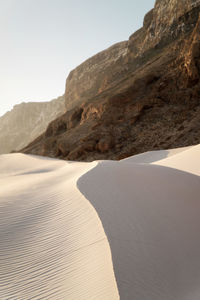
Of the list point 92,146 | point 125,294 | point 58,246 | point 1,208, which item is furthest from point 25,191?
point 92,146

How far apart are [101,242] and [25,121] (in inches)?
3736

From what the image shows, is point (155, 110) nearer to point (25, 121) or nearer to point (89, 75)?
point (89, 75)

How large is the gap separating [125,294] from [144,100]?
57.7 ft

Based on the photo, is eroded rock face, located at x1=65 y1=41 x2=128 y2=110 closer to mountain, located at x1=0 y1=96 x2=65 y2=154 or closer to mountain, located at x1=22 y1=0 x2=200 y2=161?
mountain, located at x1=22 y1=0 x2=200 y2=161

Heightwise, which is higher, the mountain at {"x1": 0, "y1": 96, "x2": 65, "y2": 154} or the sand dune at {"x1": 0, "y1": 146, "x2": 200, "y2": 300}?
the mountain at {"x1": 0, "y1": 96, "x2": 65, "y2": 154}

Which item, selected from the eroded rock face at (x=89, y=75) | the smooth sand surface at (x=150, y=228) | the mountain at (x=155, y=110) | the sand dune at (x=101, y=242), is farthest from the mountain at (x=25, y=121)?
the sand dune at (x=101, y=242)

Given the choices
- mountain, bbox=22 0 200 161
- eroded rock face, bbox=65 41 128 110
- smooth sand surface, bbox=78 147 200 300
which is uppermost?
eroded rock face, bbox=65 41 128 110

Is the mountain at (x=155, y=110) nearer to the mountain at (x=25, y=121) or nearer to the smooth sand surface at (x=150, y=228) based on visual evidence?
the smooth sand surface at (x=150, y=228)

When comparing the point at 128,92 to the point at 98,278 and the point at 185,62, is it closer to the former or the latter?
the point at 185,62

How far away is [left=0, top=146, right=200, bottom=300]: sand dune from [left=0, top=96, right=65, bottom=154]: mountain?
76.1 metres

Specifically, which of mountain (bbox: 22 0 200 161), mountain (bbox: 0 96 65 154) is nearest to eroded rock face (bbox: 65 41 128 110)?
mountain (bbox: 22 0 200 161)

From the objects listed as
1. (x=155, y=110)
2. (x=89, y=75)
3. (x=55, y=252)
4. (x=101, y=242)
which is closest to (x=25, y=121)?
(x=89, y=75)

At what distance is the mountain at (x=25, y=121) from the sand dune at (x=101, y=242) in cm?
7607

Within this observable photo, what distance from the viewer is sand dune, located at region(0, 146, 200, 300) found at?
2.18 metres
